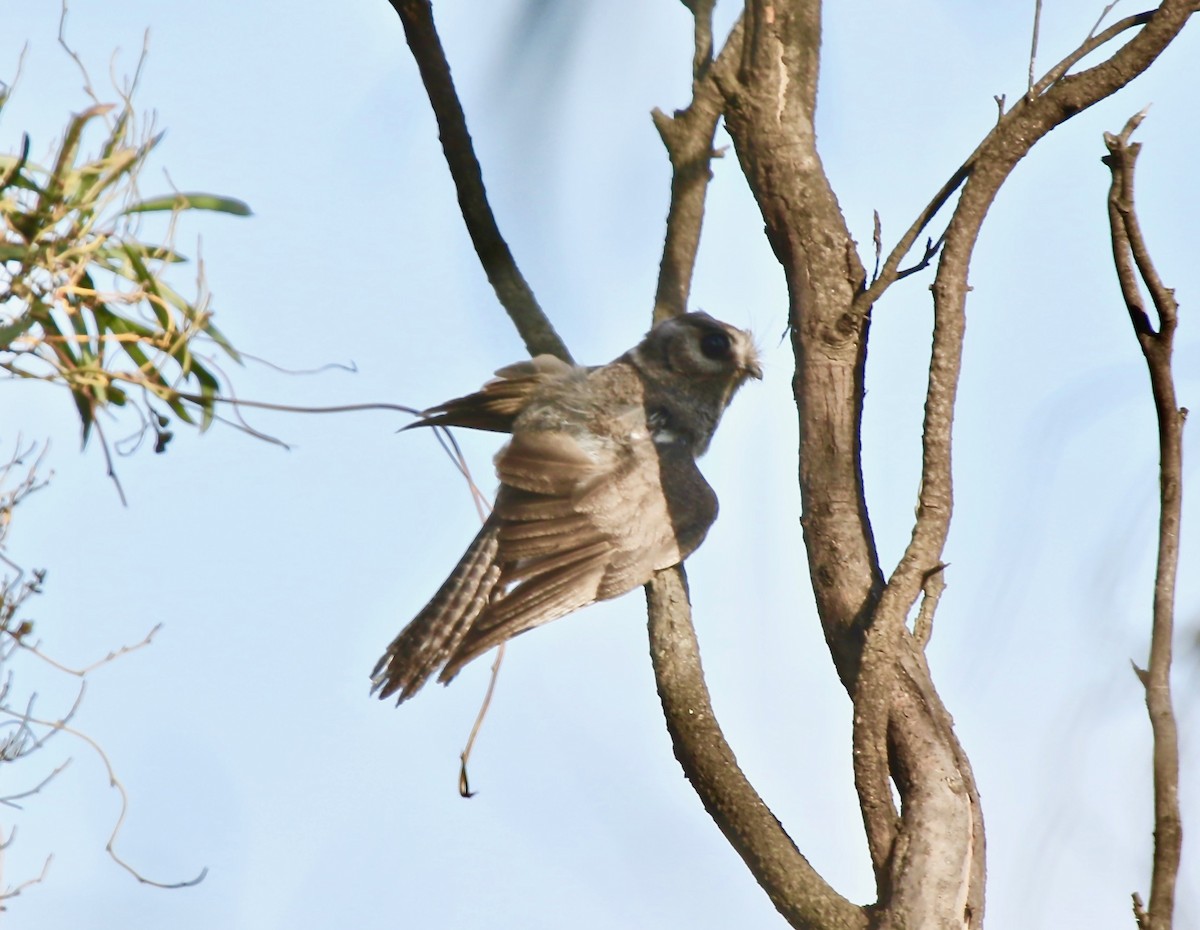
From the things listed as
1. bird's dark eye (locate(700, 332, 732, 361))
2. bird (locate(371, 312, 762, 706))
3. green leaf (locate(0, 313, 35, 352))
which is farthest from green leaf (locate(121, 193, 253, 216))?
bird's dark eye (locate(700, 332, 732, 361))

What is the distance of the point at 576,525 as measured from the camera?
14.2ft

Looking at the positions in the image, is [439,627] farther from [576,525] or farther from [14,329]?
[14,329]

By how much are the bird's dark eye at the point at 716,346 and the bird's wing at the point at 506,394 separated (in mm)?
698

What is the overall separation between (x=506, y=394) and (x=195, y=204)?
2451 millimetres

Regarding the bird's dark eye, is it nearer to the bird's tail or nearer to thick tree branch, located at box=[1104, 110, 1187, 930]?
the bird's tail

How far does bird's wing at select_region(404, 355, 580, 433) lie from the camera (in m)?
4.40

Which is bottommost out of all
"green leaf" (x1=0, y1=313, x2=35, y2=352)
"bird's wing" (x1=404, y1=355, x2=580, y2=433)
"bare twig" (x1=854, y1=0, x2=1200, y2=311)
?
"green leaf" (x1=0, y1=313, x2=35, y2=352)

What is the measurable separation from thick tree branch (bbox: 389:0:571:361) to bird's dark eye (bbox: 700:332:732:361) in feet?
3.17

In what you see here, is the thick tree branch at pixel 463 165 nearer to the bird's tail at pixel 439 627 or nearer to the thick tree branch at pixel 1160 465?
the bird's tail at pixel 439 627

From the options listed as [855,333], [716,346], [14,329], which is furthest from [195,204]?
[716,346]

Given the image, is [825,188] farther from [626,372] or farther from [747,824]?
[626,372]

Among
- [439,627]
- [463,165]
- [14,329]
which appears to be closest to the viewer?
[14,329]

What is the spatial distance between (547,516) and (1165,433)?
7.51ft

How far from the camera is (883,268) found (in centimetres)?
278
